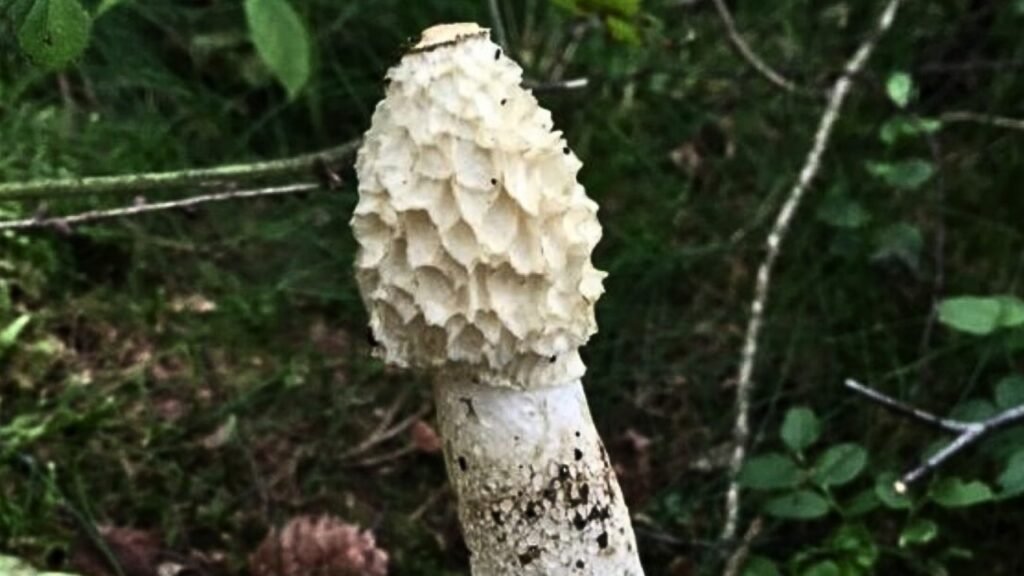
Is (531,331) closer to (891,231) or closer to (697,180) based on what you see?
(891,231)

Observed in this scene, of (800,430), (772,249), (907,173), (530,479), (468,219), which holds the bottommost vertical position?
(800,430)

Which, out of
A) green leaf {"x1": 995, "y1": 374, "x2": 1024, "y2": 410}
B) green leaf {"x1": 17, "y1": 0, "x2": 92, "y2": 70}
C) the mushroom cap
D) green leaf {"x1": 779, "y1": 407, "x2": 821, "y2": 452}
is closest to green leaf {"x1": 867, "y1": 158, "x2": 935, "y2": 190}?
green leaf {"x1": 995, "y1": 374, "x2": 1024, "y2": 410}

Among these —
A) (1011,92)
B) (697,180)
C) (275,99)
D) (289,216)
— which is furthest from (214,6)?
(1011,92)

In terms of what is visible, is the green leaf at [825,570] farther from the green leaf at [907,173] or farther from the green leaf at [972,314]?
the green leaf at [907,173]

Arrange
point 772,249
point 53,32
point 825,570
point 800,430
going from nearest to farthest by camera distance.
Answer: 1. point 53,32
2. point 825,570
3. point 800,430
4. point 772,249

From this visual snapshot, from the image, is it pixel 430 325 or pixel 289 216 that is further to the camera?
pixel 289 216

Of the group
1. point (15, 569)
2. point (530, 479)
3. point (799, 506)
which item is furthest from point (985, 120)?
point (15, 569)

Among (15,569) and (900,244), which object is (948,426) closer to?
(900,244)
